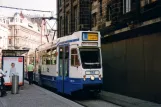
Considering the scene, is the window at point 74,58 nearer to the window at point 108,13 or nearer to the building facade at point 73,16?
the window at point 108,13

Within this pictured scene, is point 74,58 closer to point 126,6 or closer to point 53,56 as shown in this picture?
point 53,56

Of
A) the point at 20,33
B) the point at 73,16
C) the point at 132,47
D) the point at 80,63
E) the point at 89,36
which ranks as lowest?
the point at 80,63

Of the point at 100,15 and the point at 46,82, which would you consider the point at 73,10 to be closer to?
the point at 100,15

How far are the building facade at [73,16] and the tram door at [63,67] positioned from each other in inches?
373

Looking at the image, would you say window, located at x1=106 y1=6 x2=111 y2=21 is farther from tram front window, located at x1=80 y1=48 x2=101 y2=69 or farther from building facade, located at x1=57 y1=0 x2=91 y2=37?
tram front window, located at x1=80 y1=48 x2=101 y2=69

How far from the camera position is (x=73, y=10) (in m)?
33.2

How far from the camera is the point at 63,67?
18484 millimetres

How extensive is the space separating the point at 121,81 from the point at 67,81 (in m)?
3.36

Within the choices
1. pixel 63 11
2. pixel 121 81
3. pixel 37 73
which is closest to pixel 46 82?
pixel 37 73

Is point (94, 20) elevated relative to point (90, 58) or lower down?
elevated

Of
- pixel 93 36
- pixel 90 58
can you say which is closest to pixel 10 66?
pixel 90 58

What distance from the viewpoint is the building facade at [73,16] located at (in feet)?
96.2

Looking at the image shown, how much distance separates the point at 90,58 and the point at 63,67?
1.90 meters

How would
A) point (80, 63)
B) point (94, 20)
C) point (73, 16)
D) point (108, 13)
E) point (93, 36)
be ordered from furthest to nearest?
1. point (73, 16)
2. point (94, 20)
3. point (108, 13)
4. point (93, 36)
5. point (80, 63)
